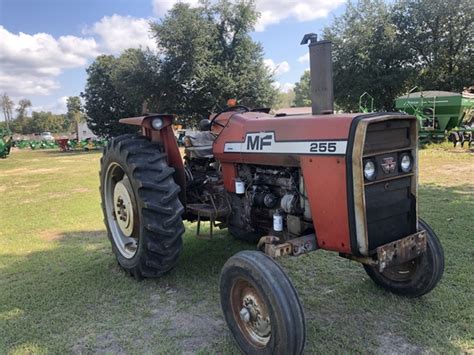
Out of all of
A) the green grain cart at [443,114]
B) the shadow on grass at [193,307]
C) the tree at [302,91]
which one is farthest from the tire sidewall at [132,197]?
the tree at [302,91]

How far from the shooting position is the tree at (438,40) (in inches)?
922

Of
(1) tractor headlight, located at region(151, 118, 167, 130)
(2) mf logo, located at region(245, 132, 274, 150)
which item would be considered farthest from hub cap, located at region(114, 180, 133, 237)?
(2) mf logo, located at region(245, 132, 274, 150)

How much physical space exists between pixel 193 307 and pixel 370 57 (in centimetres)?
2483

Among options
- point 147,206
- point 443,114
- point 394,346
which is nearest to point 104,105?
point 443,114

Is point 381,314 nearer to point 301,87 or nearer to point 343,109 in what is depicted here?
point 343,109

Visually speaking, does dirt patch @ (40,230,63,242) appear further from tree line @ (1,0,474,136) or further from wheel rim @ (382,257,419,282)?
tree line @ (1,0,474,136)

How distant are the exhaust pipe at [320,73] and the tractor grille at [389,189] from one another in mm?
438

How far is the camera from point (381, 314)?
3025mm

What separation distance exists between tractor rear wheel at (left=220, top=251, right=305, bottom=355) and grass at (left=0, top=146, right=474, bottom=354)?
0.72 feet

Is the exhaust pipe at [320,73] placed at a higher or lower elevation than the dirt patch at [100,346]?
higher

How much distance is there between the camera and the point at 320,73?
2.90 m

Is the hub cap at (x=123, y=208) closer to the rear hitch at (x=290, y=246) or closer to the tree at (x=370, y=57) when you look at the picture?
the rear hitch at (x=290, y=246)

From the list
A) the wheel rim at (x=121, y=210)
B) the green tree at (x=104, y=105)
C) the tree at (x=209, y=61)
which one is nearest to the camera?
the wheel rim at (x=121, y=210)

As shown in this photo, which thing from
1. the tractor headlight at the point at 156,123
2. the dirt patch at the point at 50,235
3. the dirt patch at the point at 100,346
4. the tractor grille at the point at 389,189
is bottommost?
the dirt patch at the point at 100,346
